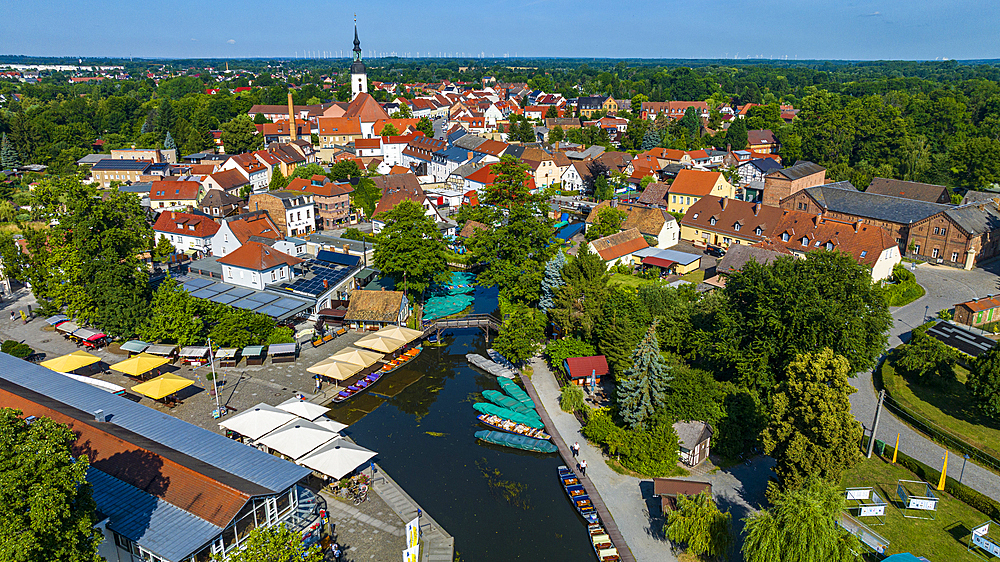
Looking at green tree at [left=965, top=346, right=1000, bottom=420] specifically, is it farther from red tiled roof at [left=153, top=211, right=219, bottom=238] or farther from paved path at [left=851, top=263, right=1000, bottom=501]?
red tiled roof at [left=153, top=211, right=219, bottom=238]

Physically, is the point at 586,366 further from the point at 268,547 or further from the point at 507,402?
the point at 268,547

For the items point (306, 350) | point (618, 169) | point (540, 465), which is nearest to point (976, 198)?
point (618, 169)

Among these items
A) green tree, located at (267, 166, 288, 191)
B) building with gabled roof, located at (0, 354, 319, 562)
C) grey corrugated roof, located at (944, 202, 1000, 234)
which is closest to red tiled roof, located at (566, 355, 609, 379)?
building with gabled roof, located at (0, 354, 319, 562)

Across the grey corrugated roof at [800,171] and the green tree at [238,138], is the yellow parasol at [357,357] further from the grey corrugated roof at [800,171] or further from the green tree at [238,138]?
the green tree at [238,138]

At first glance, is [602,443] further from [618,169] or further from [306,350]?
[618,169]

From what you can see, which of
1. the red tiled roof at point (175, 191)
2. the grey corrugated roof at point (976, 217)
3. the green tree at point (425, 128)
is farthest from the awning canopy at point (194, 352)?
the green tree at point (425, 128)

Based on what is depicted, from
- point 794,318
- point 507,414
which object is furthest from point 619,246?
point 507,414
